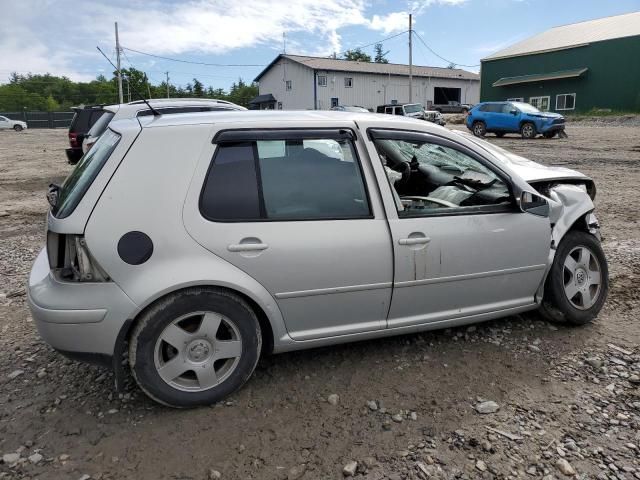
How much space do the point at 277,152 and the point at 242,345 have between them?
3.87ft

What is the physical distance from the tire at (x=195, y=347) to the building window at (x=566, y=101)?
140ft

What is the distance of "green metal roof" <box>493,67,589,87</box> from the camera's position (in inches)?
1481

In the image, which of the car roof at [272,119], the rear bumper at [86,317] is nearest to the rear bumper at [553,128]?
the car roof at [272,119]

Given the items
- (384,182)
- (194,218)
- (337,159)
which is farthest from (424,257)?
(194,218)

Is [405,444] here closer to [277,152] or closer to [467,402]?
[467,402]

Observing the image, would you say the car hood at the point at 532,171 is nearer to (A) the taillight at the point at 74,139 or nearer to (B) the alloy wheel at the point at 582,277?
(B) the alloy wheel at the point at 582,277

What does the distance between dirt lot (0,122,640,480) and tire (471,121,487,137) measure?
22.3 meters

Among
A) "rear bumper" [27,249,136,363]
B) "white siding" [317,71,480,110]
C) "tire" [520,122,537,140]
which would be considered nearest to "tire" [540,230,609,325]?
"rear bumper" [27,249,136,363]

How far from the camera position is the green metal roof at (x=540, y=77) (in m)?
37.6

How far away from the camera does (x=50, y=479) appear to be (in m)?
2.39

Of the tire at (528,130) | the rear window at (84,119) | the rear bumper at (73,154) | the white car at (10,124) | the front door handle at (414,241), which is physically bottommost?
the front door handle at (414,241)

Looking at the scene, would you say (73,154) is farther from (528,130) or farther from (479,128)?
(479,128)

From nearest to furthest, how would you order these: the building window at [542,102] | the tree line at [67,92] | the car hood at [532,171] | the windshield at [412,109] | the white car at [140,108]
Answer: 1. the car hood at [532,171]
2. the white car at [140,108]
3. the windshield at [412,109]
4. the building window at [542,102]
5. the tree line at [67,92]

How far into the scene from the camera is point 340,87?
52.9 meters
